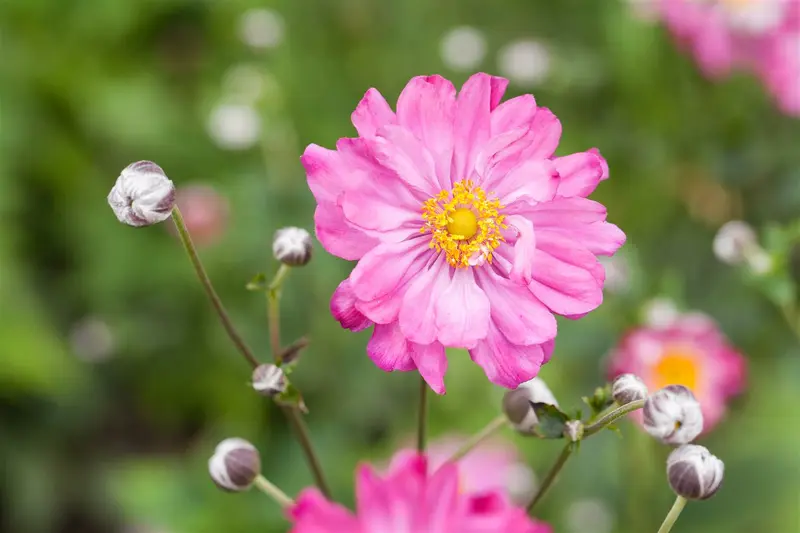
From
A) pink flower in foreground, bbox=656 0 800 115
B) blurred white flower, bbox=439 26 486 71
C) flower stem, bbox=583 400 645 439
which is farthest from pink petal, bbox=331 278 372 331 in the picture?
blurred white flower, bbox=439 26 486 71

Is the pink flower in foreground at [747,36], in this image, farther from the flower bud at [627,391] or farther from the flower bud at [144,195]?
the flower bud at [144,195]

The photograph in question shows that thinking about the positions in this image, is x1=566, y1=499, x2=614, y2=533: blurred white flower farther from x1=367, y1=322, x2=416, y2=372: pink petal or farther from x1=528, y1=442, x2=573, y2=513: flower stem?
x1=367, y1=322, x2=416, y2=372: pink petal

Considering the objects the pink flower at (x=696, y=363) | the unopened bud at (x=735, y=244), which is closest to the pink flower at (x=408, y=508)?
the unopened bud at (x=735, y=244)

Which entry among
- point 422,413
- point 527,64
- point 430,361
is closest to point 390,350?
point 430,361

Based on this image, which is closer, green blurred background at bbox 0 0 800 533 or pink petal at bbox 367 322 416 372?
pink petal at bbox 367 322 416 372

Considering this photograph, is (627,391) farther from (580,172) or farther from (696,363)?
(696,363)

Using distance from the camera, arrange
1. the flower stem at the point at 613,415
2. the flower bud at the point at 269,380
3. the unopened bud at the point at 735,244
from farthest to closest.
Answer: the unopened bud at the point at 735,244 → the flower bud at the point at 269,380 → the flower stem at the point at 613,415
